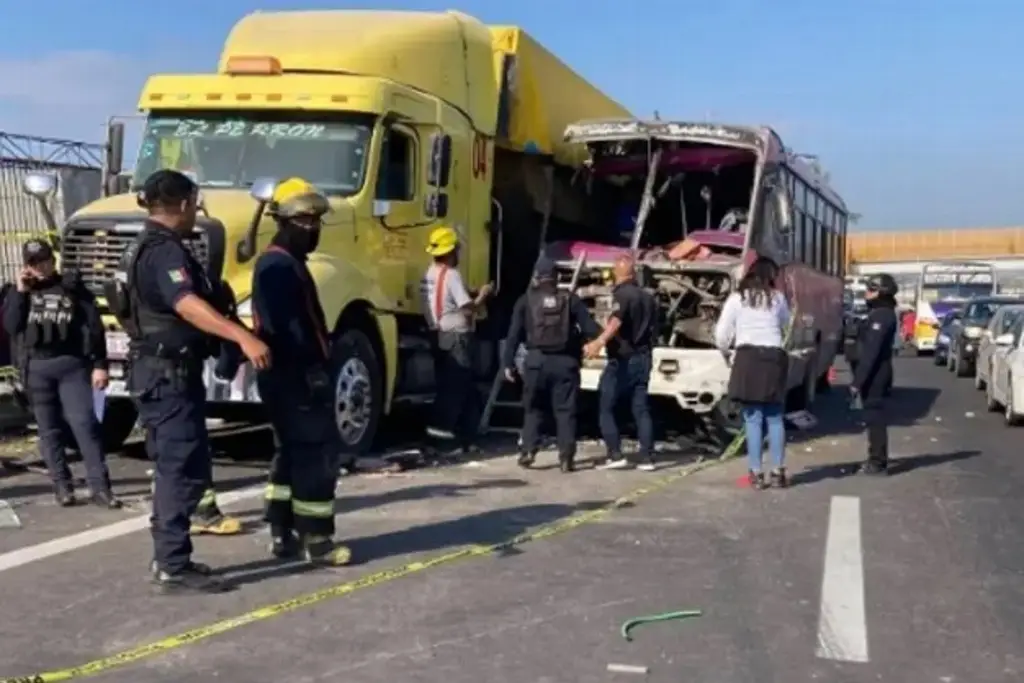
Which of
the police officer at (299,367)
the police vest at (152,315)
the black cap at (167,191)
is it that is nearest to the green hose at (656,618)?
the police officer at (299,367)

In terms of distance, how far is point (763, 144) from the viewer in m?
12.5

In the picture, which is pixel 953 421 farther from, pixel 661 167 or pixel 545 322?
pixel 545 322

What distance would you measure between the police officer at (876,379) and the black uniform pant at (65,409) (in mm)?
5923

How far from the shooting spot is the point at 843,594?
22.2 ft

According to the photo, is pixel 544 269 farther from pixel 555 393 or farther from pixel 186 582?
pixel 186 582

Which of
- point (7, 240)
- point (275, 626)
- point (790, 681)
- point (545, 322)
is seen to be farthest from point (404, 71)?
point (790, 681)

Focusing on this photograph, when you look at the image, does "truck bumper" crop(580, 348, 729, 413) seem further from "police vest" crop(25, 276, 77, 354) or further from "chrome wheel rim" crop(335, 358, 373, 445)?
"police vest" crop(25, 276, 77, 354)

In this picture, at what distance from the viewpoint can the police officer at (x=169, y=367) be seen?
6328 millimetres

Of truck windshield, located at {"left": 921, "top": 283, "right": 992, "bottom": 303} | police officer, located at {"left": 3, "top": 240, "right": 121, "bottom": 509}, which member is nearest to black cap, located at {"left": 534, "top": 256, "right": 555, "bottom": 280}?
police officer, located at {"left": 3, "top": 240, "right": 121, "bottom": 509}

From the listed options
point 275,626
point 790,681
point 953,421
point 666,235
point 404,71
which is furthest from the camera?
point 953,421

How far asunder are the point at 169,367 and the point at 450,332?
5.38 m

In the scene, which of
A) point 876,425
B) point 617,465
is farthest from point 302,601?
point 876,425

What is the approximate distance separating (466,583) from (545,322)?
4.37 metres

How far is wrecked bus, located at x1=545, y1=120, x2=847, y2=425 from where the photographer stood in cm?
1219
